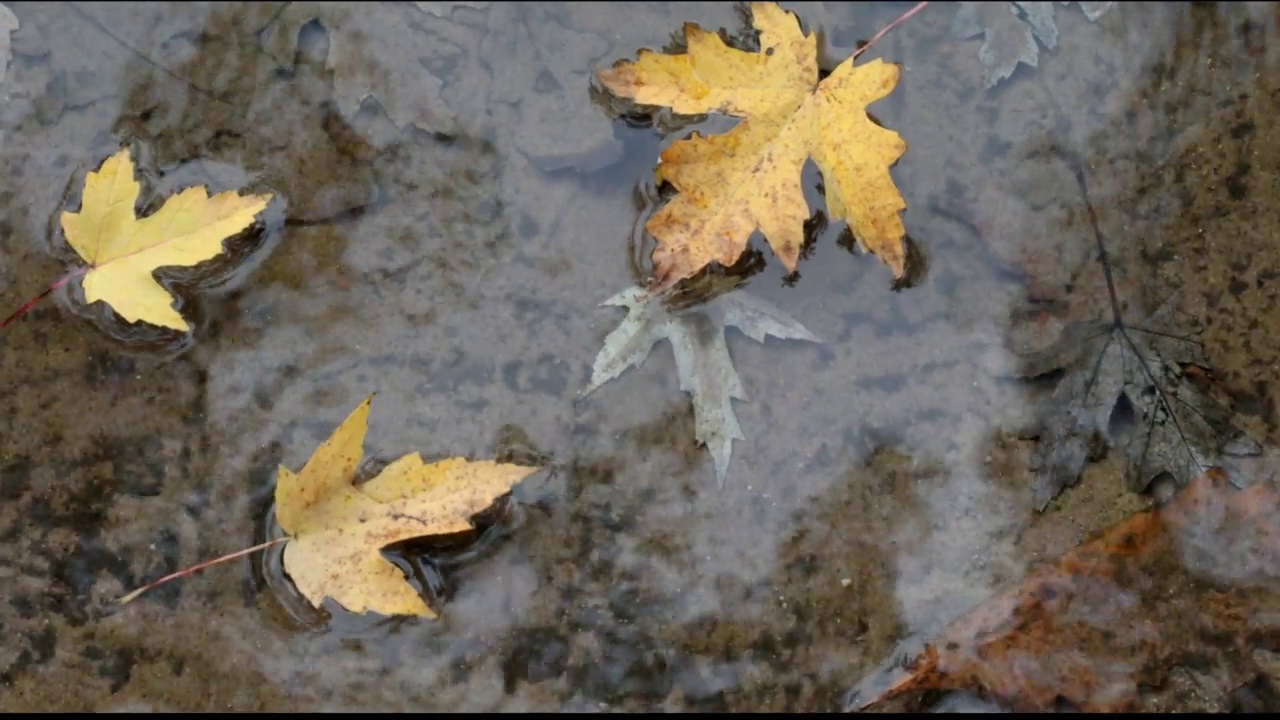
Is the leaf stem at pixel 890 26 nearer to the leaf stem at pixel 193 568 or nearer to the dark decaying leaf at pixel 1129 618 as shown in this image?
the dark decaying leaf at pixel 1129 618

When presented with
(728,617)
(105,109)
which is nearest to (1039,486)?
(728,617)

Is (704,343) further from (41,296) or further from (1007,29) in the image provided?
(41,296)

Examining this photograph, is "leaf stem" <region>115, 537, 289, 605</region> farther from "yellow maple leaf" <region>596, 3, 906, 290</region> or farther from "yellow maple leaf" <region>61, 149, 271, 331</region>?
"yellow maple leaf" <region>596, 3, 906, 290</region>

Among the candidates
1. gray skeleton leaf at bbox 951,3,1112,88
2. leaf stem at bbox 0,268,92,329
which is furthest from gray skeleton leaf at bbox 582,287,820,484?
leaf stem at bbox 0,268,92,329

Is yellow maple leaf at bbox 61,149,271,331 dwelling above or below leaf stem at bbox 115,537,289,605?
above

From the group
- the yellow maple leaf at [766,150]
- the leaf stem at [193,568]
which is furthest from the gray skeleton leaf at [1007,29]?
the leaf stem at [193,568]
